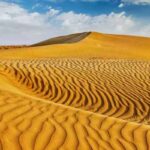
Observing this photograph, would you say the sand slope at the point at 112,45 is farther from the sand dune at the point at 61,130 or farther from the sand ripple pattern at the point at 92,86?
the sand dune at the point at 61,130

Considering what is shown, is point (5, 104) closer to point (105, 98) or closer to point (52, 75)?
point (105, 98)

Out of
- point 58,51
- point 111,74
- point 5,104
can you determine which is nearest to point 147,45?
point 58,51

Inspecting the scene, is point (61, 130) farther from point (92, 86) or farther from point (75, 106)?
point (92, 86)

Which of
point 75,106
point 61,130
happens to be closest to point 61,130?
point 61,130

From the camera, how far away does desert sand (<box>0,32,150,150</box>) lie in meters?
4.88

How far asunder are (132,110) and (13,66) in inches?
192

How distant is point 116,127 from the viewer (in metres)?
5.79

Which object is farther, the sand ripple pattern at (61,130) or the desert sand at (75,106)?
the desert sand at (75,106)

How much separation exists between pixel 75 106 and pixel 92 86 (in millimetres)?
1921

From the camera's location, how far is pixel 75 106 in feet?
32.6

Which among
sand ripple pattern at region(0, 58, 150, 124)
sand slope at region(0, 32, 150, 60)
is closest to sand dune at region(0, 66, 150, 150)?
sand ripple pattern at region(0, 58, 150, 124)

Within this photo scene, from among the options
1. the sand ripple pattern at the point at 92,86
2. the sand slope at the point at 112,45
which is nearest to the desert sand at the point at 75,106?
the sand ripple pattern at the point at 92,86

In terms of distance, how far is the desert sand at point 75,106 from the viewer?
488cm

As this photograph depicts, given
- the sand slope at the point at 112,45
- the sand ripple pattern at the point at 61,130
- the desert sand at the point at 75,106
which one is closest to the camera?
the sand ripple pattern at the point at 61,130
